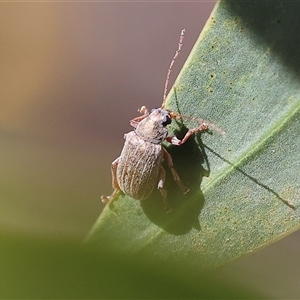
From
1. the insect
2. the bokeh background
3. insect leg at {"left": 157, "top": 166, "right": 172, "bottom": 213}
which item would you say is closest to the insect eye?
the insect

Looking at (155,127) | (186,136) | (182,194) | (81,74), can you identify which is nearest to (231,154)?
Result: (186,136)

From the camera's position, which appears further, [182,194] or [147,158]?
[147,158]

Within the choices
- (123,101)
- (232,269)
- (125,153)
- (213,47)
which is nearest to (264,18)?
(213,47)

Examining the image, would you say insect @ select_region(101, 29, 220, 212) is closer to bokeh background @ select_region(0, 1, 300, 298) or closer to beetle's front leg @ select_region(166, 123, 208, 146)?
beetle's front leg @ select_region(166, 123, 208, 146)

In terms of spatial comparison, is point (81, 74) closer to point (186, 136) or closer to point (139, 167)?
point (139, 167)

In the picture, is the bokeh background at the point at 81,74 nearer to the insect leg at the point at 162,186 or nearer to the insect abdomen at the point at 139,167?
the insect abdomen at the point at 139,167

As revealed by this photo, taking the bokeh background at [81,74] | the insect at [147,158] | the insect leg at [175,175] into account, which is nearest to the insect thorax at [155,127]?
the insect at [147,158]

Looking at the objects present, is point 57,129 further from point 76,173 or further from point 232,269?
point 232,269
